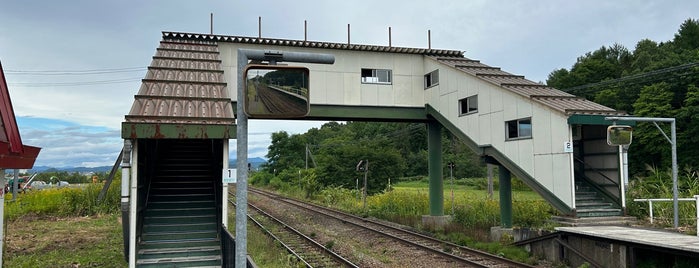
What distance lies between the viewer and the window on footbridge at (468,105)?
16188mm

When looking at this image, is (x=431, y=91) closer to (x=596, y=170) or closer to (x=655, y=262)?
(x=596, y=170)

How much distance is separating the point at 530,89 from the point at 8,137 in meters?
13.7

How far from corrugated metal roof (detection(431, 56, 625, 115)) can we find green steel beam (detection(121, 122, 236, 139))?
8.72m

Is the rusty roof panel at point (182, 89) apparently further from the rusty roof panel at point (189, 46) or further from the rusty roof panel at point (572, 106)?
the rusty roof panel at point (572, 106)

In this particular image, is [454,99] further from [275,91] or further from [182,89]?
[275,91]

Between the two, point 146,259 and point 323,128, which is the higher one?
point 323,128

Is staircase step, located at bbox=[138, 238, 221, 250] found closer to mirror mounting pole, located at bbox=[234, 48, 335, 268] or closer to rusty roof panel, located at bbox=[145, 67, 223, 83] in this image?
rusty roof panel, located at bbox=[145, 67, 223, 83]

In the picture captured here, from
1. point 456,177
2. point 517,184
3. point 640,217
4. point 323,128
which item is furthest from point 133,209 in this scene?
point 323,128

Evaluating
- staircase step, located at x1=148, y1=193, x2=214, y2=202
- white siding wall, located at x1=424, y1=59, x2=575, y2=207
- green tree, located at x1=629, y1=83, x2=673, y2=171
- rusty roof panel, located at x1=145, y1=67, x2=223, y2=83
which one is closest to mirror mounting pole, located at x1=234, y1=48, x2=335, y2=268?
staircase step, located at x1=148, y1=193, x2=214, y2=202

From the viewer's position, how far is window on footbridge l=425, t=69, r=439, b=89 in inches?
738

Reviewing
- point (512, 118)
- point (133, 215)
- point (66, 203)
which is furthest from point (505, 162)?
point (66, 203)

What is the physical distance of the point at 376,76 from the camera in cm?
1920

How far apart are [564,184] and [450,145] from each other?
67.7 meters

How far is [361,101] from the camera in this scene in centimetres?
1884
